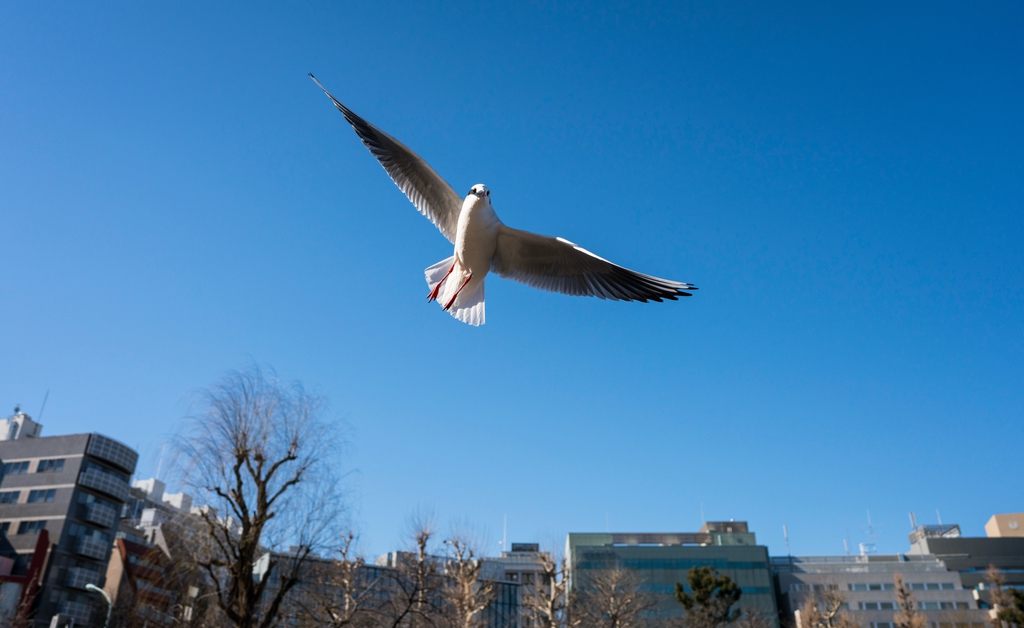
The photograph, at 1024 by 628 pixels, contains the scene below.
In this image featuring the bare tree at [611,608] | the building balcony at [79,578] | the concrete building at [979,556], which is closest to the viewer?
the bare tree at [611,608]

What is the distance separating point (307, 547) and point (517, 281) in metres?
6.49

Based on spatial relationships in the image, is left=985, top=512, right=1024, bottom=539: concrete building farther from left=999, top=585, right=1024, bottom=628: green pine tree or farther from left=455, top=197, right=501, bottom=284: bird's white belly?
left=455, top=197, right=501, bottom=284: bird's white belly

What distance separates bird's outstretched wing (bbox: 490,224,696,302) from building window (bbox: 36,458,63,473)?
136 ft

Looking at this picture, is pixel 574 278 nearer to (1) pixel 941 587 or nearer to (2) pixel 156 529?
(2) pixel 156 529

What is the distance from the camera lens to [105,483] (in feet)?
137

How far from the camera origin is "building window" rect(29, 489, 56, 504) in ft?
131

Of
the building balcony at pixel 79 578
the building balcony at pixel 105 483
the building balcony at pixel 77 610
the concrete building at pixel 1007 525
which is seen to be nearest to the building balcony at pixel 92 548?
the building balcony at pixel 79 578

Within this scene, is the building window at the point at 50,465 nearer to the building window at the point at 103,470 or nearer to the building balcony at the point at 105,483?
the building window at the point at 103,470

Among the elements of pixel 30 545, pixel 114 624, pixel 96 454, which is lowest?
pixel 114 624

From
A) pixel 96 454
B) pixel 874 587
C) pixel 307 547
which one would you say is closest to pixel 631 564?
pixel 874 587

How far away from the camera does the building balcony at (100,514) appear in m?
40.3

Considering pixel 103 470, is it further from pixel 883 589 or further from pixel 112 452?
pixel 883 589

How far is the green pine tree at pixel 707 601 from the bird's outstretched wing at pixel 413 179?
32.9 metres

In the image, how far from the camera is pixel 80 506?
1586 inches
